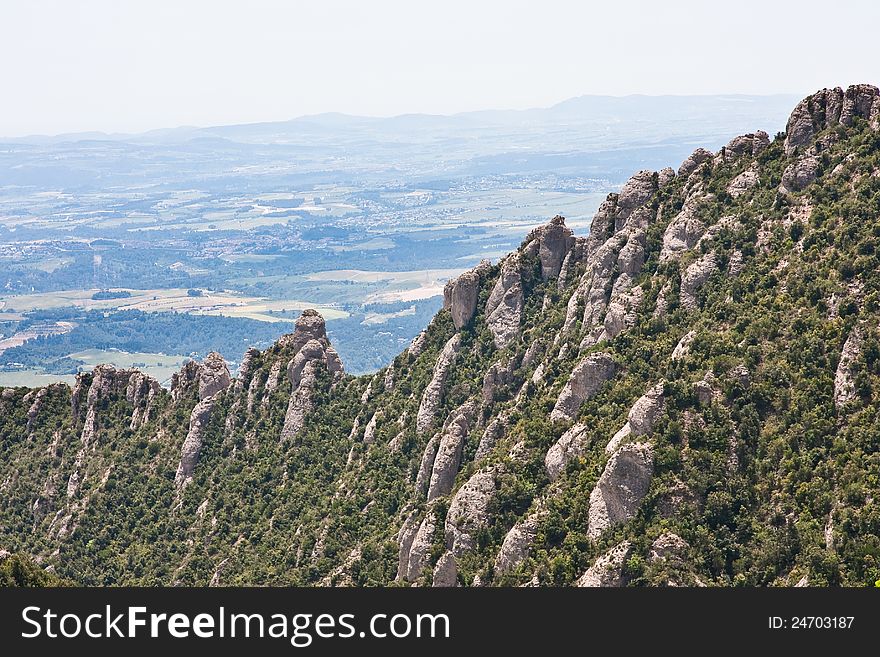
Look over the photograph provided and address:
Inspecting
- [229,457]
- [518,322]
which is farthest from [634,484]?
[229,457]

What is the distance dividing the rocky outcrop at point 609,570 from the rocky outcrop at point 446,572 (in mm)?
10003

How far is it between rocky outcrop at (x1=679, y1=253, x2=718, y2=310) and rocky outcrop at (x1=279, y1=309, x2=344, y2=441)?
132 ft

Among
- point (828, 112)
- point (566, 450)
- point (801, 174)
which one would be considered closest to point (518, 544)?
point (566, 450)

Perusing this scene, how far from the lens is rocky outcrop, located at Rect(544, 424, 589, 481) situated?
69812 millimetres

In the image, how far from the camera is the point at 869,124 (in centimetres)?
8138

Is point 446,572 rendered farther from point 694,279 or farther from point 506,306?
point 506,306

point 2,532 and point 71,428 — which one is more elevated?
point 71,428

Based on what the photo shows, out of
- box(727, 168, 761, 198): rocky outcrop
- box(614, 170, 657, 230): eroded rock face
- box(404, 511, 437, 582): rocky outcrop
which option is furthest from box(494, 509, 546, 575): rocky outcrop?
box(614, 170, 657, 230): eroded rock face

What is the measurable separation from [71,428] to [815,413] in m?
82.5

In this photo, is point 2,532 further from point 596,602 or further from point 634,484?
point 596,602

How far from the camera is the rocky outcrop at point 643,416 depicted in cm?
6500

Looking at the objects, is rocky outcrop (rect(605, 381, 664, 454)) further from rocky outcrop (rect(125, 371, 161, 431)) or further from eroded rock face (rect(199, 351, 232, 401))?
rocky outcrop (rect(125, 371, 161, 431))

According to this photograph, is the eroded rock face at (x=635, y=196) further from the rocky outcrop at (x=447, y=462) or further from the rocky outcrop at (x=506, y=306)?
the rocky outcrop at (x=447, y=462)

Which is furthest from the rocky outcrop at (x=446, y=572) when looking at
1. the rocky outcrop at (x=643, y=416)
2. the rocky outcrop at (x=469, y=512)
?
the rocky outcrop at (x=643, y=416)
